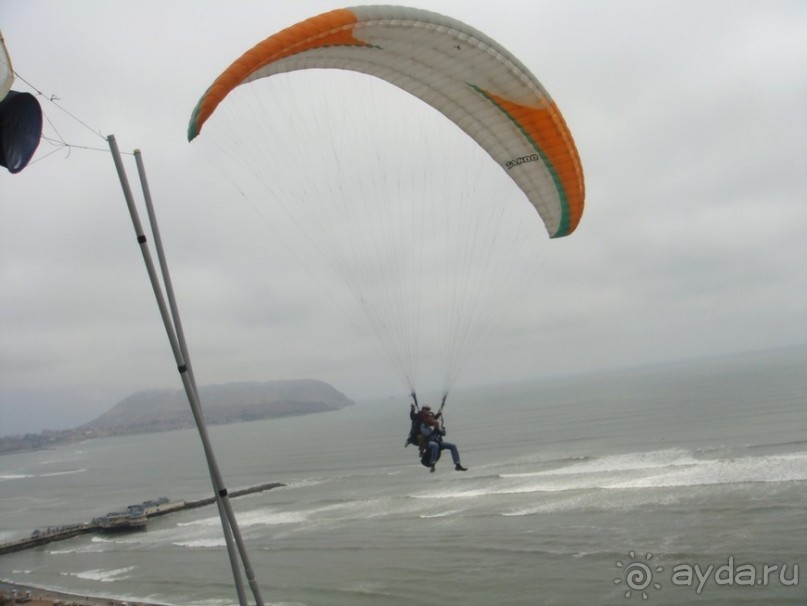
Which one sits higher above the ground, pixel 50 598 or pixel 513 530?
pixel 50 598

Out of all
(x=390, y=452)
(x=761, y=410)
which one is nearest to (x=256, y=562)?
(x=390, y=452)

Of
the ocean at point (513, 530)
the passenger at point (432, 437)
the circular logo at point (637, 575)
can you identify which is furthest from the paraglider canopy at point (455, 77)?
the ocean at point (513, 530)

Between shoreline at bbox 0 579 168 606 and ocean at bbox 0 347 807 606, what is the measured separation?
3.37 feet

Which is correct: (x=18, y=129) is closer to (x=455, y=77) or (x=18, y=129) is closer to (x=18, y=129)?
(x=18, y=129)

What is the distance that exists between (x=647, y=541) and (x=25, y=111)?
2789cm

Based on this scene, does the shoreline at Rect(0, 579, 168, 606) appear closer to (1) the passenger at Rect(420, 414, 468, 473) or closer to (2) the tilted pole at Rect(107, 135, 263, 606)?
(1) the passenger at Rect(420, 414, 468, 473)

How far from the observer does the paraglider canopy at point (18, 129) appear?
4500 mm

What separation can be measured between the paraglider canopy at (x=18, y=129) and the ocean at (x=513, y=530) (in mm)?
22392

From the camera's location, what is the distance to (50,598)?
1203 inches

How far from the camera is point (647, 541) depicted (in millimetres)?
27219

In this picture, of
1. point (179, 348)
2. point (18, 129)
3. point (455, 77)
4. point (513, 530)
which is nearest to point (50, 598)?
point (513, 530)

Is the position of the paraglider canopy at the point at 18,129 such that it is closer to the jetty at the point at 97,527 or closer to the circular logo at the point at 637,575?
the circular logo at the point at 637,575

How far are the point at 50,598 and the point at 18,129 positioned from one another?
107 feet

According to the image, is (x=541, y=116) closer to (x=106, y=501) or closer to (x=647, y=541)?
(x=647, y=541)
